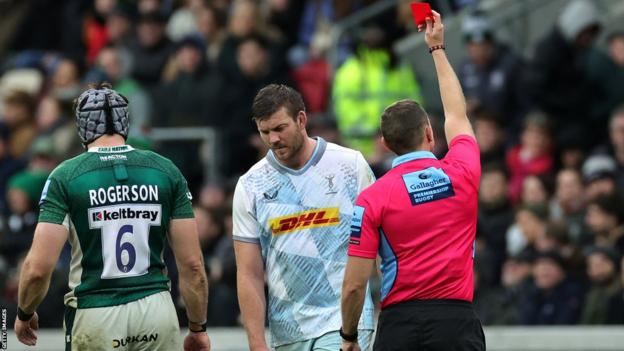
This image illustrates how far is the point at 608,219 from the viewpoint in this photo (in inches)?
560

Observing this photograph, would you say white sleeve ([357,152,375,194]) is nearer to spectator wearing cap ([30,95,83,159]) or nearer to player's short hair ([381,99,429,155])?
player's short hair ([381,99,429,155])

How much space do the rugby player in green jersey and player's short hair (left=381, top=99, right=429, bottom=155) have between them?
1.32 metres

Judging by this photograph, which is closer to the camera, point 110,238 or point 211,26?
point 110,238

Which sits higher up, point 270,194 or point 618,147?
point 270,194

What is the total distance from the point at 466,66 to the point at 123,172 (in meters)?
8.82

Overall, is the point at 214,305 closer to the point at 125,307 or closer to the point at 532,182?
the point at 532,182

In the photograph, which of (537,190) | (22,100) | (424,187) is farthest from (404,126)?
(22,100)

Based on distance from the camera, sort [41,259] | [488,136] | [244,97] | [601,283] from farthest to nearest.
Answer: [244,97] → [488,136] → [601,283] → [41,259]

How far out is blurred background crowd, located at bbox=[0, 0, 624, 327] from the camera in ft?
47.2

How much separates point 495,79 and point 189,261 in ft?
27.5

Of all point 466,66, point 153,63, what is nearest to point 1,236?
point 153,63

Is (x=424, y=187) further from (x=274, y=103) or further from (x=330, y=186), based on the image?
(x=274, y=103)

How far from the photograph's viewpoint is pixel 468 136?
8.78 metres

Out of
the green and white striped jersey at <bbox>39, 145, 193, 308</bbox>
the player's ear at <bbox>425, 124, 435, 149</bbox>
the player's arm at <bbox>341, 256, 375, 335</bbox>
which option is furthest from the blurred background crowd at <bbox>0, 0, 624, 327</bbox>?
the player's arm at <bbox>341, 256, 375, 335</bbox>
